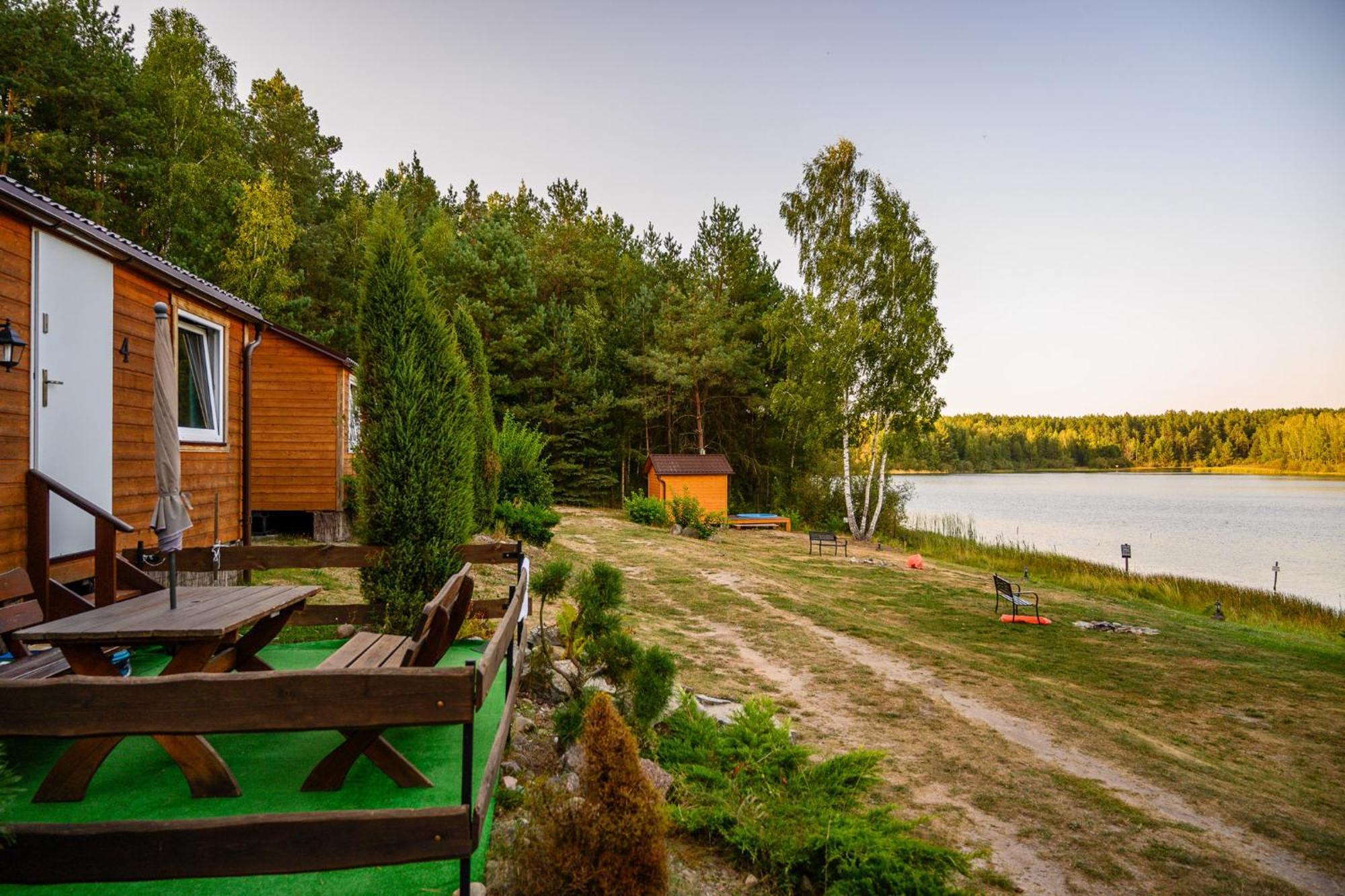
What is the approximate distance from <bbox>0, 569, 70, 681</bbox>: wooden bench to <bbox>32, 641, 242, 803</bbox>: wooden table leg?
0.37m

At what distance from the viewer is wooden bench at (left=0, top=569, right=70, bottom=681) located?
10.2ft

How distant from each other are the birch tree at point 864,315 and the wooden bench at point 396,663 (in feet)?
65.2

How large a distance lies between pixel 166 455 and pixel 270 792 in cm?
192

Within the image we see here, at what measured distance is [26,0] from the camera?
17250 mm

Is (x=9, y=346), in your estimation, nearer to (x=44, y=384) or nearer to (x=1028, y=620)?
(x=44, y=384)

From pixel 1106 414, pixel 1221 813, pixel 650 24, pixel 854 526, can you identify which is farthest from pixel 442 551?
pixel 1106 414

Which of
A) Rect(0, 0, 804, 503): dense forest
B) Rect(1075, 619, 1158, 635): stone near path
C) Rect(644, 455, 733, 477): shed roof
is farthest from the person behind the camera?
Rect(644, 455, 733, 477): shed roof

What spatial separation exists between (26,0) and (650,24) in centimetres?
1721

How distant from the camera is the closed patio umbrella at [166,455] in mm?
3408

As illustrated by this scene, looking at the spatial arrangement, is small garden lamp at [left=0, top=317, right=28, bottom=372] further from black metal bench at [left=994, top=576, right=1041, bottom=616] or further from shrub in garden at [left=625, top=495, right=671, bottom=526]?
shrub in garden at [left=625, top=495, right=671, bottom=526]

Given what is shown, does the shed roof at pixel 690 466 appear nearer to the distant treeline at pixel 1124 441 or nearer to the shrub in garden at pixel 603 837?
the shrub in garden at pixel 603 837

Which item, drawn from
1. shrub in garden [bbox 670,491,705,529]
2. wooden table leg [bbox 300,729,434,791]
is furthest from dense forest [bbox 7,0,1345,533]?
wooden table leg [bbox 300,729,434,791]

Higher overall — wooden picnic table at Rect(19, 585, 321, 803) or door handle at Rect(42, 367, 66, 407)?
door handle at Rect(42, 367, 66, 407)

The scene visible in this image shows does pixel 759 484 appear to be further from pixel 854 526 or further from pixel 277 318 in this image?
pixel 277 318
